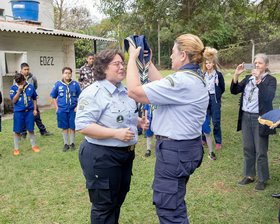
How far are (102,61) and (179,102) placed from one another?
0.81 metres

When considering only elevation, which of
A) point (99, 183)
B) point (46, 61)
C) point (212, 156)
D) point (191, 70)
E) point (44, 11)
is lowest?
point (212, 156)

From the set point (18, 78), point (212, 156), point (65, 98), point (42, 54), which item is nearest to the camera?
Answer: point (212, 156)

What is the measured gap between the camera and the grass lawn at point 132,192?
359 centimetres

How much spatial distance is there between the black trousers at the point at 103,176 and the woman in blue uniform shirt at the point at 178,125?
0.37 meters

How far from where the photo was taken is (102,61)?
2.54 meters

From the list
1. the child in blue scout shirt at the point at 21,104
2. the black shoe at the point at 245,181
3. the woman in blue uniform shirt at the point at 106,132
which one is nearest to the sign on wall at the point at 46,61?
the child in blue scout shirt at the point at 21,104

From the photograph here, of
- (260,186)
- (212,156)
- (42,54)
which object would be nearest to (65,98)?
(212,156)

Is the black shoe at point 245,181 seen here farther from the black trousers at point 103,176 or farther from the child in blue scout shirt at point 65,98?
the child in blue scout shirt at point 65,98

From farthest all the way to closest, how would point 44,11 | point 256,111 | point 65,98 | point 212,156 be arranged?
point 44,11
point 65,98
point 212,156
point 256,111

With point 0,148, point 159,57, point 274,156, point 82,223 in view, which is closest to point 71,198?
point 82,223

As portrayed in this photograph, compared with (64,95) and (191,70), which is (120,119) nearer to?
(191,70)

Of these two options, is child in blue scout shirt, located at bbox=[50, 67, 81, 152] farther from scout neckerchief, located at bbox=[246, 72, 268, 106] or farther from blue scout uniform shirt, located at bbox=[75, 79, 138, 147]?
blue scout uniform shirt, located at bbox=[75, 79, 138, 147]

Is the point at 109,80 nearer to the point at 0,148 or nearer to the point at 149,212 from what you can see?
the point at 149,212

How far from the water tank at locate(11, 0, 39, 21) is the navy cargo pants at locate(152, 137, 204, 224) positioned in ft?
40.9
